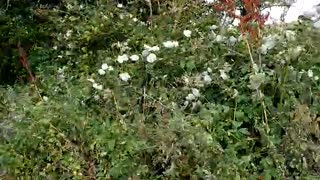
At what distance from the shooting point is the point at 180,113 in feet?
11.6

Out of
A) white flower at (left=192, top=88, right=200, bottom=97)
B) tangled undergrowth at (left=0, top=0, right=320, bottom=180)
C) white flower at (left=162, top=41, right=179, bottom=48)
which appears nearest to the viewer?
tangled undergrowth at (left=0, top=0, right=320, bottom=180)

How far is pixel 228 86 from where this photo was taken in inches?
150

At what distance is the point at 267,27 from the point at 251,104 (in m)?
0.84

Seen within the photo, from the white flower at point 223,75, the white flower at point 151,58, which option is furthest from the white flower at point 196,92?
the white flower at point 151,58

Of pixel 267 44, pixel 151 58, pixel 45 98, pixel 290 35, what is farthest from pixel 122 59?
pixel 290 35

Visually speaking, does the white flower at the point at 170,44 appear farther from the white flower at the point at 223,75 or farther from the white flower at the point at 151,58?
the white flower at the point at 223,75

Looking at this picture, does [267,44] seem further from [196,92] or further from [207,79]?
[196,92]

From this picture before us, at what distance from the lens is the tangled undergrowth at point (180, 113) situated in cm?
343

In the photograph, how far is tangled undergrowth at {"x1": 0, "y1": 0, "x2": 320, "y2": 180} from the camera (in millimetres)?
3432

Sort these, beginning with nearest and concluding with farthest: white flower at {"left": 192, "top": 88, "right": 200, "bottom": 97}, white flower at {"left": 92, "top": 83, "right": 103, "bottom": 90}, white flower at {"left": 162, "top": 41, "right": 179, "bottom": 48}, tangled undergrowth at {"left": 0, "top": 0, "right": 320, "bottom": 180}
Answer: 1. tangled undergrowth at {"left": 0, "top": 0, "right": 320, "bottom": 180}
2. white flower at {"left": 192, "top": 88, "right": 200, "bottom": 97}
3. white flower at {"left": 92, "top": 83, "right": 103, "bottom": 90}
4. white flower at {"left": 162, "top": 41, "right": 179, "bottom": 48}

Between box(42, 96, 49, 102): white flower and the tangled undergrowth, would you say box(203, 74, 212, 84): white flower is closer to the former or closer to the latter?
the tangled undergrowth

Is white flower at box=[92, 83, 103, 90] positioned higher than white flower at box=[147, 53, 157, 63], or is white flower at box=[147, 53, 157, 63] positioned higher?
white flower at box=[147, 53, 157, 63]

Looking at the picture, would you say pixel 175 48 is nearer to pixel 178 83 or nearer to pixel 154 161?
pixel 178 83

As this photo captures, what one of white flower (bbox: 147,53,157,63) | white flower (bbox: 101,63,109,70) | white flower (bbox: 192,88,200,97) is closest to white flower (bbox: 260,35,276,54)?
white flower (bbox: 192,88,200,97)
